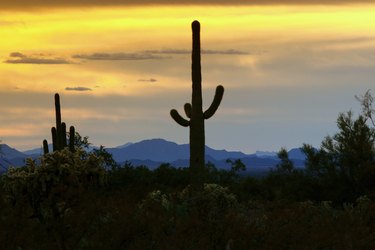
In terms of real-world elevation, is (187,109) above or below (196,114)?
above

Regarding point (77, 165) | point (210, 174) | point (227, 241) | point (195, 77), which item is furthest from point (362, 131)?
point (227, 241)

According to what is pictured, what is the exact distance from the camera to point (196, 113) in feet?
84.4

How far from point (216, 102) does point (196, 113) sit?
75 centimetres

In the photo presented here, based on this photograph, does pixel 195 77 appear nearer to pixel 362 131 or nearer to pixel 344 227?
pixel 362 131

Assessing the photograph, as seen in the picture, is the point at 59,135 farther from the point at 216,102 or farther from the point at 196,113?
the point at 216,102

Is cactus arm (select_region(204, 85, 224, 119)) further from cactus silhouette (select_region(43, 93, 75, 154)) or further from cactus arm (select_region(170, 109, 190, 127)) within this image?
cactus silhouette (select_region(43, 93, 75, 154))

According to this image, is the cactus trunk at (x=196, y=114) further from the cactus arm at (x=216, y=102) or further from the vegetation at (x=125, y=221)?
the vegetation at (x=125, y=221)

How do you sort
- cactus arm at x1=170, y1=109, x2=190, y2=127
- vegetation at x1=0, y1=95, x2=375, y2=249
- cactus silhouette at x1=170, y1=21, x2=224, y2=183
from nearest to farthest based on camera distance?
vegetation at x1=0, y1=95, x2=375, y2=249, cactus silhouette at x1=170, y1=21, x2=224, y2=183, cactus arm at x1=170, y1=109, x2=190, y2=127

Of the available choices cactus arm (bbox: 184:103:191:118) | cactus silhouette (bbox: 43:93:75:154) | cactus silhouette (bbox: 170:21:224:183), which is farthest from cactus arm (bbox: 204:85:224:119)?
cactus silhouette (bbox: 43:93:75:154)

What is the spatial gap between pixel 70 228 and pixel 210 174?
29420mm

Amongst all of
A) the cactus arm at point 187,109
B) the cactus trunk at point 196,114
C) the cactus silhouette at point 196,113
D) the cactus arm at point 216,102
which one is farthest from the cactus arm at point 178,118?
the cactus arm at point 216,102

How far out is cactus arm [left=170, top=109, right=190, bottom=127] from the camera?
26.0 meters

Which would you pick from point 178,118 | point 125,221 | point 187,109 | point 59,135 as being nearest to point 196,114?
point 178,118

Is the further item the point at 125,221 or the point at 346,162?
the point at 346,162
